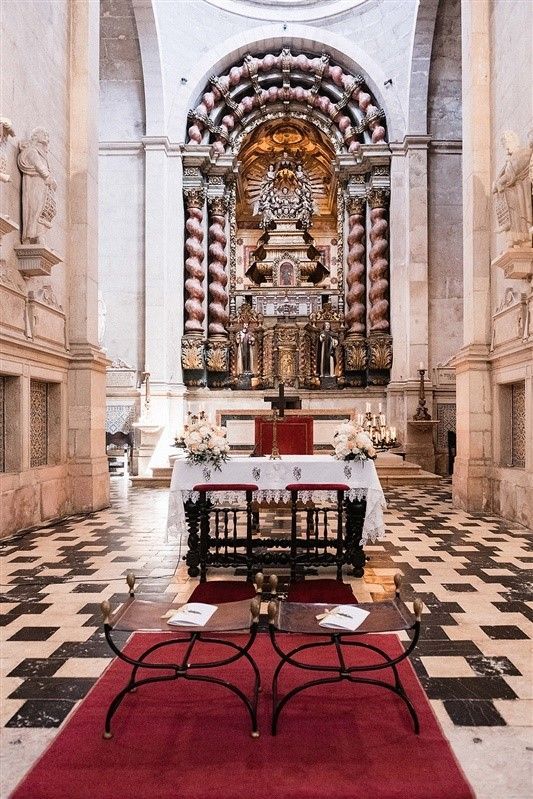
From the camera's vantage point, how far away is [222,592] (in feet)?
15.1

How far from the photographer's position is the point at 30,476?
26.6 feet

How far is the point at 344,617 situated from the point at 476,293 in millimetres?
7847

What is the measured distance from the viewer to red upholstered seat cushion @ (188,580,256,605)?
14.5ft

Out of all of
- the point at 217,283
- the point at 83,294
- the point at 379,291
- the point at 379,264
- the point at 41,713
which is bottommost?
the point at 41,713

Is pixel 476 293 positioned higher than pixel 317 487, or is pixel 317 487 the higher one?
pixel 476 293

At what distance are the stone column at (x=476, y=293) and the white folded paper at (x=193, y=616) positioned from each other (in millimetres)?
7144

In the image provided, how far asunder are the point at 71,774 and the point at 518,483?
7.21 metres

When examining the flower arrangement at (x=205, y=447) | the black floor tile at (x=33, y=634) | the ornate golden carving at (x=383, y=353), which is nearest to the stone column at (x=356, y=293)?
the ornate golden carving at (x=383, y=353)

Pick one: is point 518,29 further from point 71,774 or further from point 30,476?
point 71,774

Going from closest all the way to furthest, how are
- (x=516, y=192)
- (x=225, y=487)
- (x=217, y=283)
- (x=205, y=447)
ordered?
(x=225, y=487) < (x=205, y=447) < (x=516, y=192) < (x=217, y=283)

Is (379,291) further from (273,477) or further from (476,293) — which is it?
(273,477)

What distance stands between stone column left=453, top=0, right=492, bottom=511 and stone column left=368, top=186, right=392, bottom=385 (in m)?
6.49

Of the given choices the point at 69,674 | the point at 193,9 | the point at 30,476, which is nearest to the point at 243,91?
the point at 193,9

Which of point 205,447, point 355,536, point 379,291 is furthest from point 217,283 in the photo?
point 355,536
